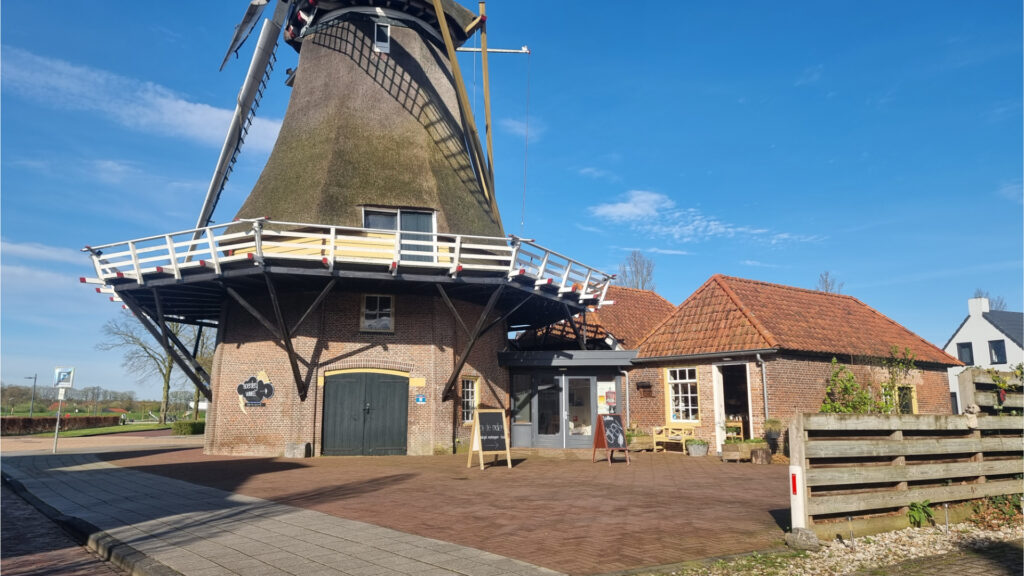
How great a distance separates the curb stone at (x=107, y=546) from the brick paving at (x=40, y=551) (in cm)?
6

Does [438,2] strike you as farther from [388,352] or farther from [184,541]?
[184,541]

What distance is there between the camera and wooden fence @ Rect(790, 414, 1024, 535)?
21.2 feet

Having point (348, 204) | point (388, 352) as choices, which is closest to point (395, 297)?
point (388, 352)

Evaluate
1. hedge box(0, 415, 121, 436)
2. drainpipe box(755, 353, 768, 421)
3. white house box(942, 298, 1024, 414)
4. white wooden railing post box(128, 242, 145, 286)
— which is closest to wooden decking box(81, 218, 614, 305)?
white wooden railing post box(128, 242, 145, 286)

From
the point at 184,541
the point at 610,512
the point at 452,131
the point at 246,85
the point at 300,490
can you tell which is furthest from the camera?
the point at 246,85

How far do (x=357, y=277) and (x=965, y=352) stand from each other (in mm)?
42855

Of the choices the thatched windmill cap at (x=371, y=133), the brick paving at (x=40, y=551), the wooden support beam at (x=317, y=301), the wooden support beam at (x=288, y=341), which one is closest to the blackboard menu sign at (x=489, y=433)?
the wooden support beam at (x=317, y=301)

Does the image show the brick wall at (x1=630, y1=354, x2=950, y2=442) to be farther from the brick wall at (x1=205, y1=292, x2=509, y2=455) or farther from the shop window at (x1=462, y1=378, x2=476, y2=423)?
the brick wall at (x1=205, y1=292, x2=509, y2=455)

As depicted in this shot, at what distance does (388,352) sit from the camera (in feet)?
56.4

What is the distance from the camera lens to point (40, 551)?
6613 millimetres

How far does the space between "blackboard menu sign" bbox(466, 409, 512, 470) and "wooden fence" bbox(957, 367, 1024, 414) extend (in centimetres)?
855

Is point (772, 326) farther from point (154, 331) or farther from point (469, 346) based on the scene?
point (154, 331)

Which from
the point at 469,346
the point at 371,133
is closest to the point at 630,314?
the point at 469,346

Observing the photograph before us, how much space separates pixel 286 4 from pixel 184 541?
65.3ft
